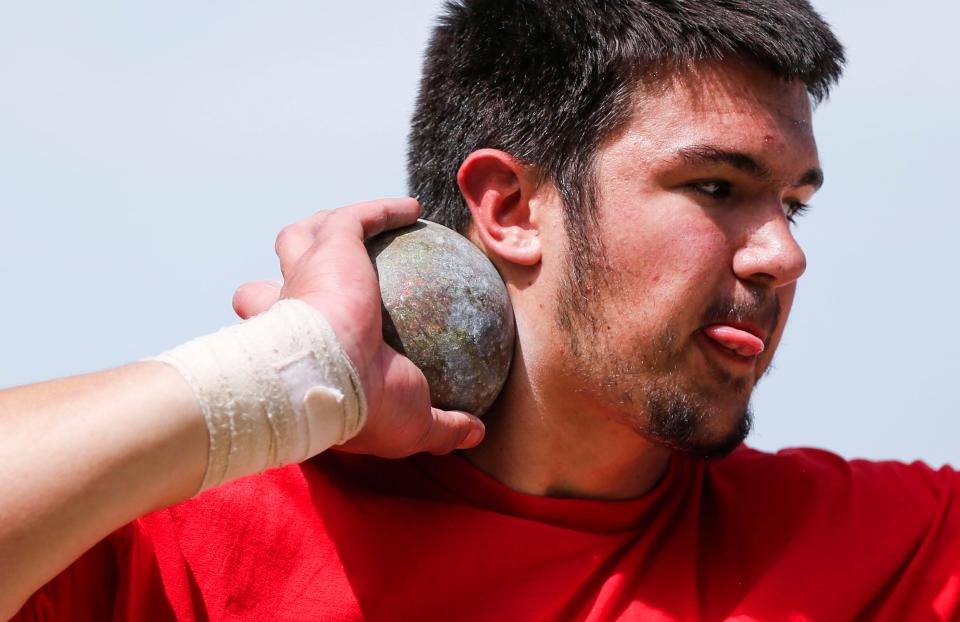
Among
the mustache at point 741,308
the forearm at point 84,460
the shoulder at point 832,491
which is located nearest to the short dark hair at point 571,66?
the mustache at point 741,308

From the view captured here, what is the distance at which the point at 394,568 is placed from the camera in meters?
3.45

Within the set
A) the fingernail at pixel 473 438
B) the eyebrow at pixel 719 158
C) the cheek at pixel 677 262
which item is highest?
the eyebrow at pixel 719 158

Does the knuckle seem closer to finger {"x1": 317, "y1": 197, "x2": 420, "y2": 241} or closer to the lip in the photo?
finger {"x1": 317, "y1": 197, "x2": 420, "y2": 241}

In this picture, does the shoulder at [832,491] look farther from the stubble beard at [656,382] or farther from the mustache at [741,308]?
the mustache at [741,308]

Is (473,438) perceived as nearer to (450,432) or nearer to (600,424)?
(450,432)

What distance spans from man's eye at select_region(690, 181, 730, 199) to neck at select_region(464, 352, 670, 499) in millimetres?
734

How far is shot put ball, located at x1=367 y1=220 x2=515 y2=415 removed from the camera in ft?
10.5

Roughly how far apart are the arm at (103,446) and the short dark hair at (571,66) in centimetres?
92

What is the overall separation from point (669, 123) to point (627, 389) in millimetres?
790

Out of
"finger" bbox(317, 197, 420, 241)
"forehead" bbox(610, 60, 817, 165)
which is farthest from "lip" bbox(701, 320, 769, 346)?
"finger" bbox(317, 197, 420, 241)

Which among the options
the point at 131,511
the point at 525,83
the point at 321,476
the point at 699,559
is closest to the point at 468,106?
the point at 525,83

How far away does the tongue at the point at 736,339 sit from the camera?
133 inches

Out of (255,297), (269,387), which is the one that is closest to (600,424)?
(255,297)

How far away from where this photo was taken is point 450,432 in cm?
324
